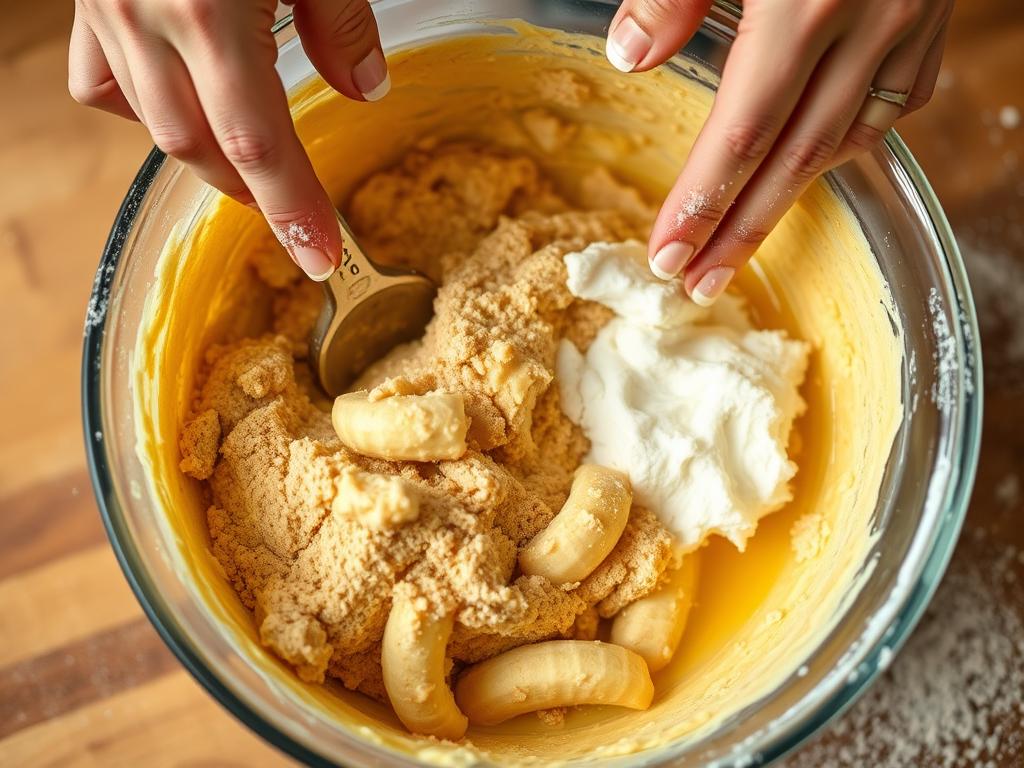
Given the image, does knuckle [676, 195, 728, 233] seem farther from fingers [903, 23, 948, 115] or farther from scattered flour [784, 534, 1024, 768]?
scattered flour [784, 534, 1024, 768]

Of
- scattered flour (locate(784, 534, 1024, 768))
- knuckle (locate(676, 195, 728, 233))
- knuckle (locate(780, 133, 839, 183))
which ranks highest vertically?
knuckle (locate(780, 133, 839, 183))

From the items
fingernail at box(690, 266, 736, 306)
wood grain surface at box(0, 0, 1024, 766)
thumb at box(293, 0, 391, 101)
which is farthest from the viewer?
wood grain surface at box(0, 0, 1024, 766)

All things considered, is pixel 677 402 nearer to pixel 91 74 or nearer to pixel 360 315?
pixel 360 315

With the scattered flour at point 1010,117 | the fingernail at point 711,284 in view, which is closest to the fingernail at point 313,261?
the fingernail at point 711,284

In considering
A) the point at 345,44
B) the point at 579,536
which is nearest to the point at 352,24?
the point at 345,44

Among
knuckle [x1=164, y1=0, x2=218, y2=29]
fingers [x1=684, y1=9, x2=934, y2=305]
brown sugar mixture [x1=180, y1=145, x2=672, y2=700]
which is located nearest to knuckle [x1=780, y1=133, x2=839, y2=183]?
fingers [x1=684, y1=9, x2=934, y2=305]

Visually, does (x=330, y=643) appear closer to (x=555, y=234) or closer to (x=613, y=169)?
(x=555, y=234)

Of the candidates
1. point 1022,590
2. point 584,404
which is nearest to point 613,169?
point 584,404
